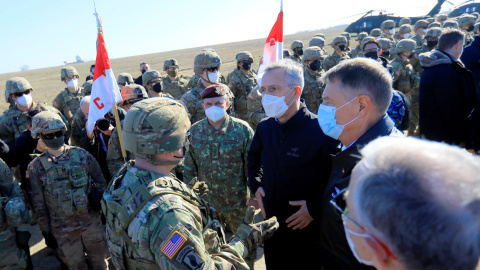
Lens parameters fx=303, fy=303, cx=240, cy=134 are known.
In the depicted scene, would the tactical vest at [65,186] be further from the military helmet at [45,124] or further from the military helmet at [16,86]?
the military helmet at [16,86]

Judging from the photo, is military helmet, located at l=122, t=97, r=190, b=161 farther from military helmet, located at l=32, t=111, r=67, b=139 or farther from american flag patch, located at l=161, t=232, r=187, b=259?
military helmet, located at l=32, t=111, r=67, b=139

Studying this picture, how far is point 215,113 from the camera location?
3.79 meters

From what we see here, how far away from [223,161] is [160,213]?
2084 millimetres

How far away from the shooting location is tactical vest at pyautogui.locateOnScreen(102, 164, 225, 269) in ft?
6.12

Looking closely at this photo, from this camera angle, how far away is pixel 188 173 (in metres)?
4.05

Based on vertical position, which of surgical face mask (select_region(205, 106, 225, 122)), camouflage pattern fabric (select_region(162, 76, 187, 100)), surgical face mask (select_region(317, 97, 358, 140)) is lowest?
camouflage pattern fabric (select_region(162, 76, 187, 100))

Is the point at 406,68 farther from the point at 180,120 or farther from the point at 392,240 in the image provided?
the point at 392,240

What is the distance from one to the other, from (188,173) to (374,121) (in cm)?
258

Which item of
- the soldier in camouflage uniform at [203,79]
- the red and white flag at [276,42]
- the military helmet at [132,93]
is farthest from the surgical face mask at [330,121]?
the soldier in camouflage uniform at [203,79]

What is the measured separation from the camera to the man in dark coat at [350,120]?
6.77ft

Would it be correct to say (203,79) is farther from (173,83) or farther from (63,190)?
(173,83)

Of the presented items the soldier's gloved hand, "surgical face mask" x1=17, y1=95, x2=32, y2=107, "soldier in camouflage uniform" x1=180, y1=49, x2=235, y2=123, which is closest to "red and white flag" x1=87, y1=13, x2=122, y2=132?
"soldier in camouflage uniform" x1=180, y1=49, x2=235, y2=123

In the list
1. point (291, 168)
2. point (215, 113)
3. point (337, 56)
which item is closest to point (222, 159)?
point (215, 113)

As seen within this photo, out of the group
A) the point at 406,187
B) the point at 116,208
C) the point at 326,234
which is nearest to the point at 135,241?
the point at 116,208
